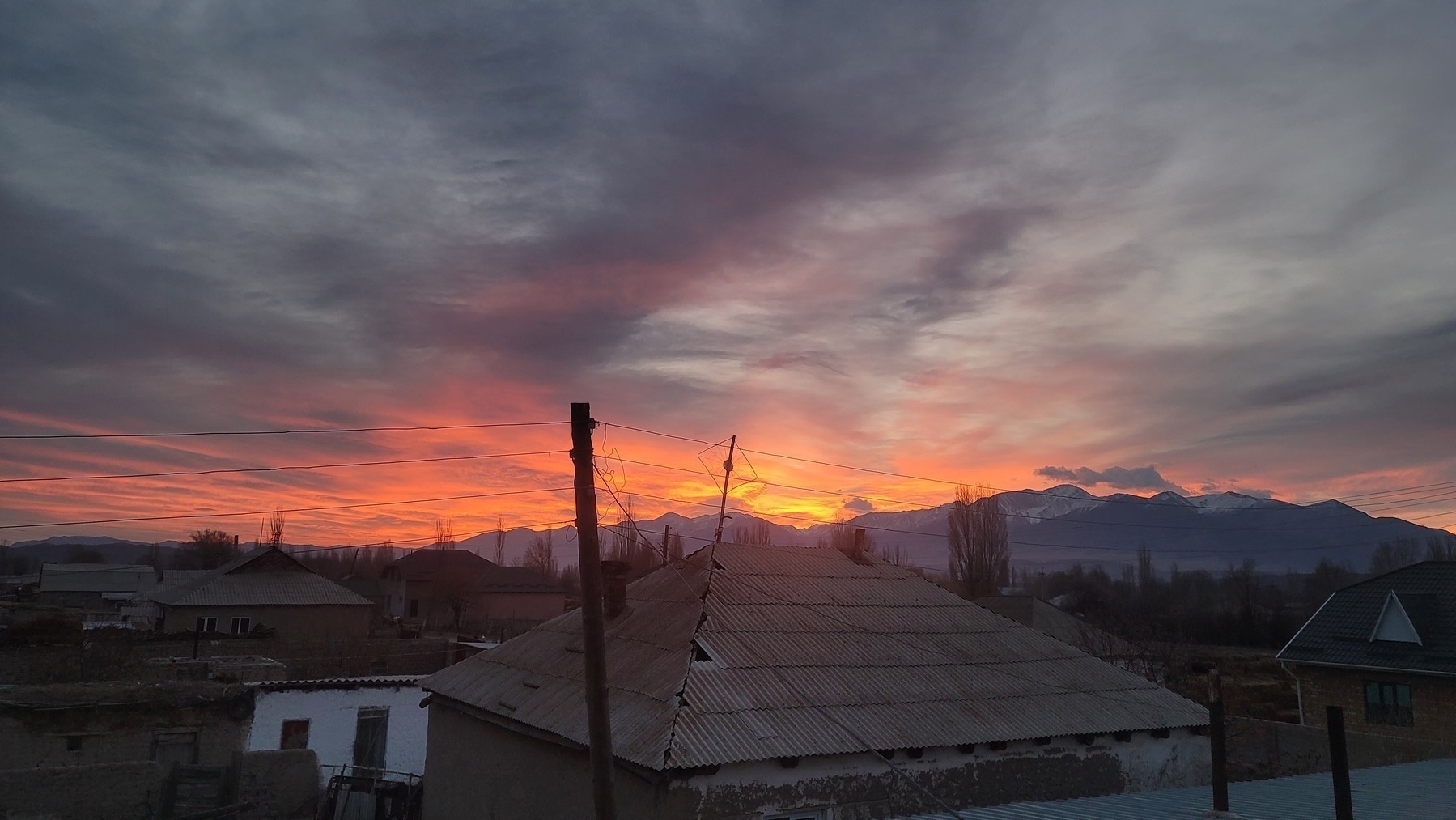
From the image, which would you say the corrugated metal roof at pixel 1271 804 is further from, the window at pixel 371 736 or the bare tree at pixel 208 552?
the bare tree at pixel 208 552

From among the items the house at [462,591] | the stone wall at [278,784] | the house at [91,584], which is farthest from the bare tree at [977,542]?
the house at [91,584]

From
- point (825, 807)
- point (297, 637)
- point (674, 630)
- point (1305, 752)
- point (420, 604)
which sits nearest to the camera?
point (825, 807)

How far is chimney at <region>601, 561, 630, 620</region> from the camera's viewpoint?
20.0m

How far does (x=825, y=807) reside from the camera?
541 inches

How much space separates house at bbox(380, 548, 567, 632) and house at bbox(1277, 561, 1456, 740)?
203 ft

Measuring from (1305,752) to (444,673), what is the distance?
24.8 m

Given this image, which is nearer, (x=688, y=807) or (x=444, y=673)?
(x=688, y=807)

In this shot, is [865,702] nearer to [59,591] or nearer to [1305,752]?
[1305,752]

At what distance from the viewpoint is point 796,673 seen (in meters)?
15.9

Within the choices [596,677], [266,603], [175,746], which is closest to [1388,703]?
[596,677]

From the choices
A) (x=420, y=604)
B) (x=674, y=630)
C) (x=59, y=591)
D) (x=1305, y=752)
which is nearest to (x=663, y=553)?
(x=674, y=630)

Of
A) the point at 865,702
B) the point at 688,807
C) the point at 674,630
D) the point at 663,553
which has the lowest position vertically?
the point at 688,807

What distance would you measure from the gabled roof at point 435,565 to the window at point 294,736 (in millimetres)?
61577

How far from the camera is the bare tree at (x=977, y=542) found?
86.0 metres
